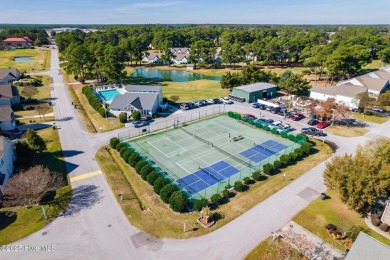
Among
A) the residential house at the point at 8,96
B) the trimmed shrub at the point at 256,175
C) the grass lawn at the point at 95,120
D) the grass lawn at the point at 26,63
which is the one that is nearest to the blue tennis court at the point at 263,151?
the trimmed shrub at the point at 256,175

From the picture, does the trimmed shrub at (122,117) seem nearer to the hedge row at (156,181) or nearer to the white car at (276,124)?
the hedge row at (156,181)

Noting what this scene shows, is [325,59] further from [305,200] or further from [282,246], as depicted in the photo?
[282,246]

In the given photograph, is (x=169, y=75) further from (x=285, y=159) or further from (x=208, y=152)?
(x=285, y=159)

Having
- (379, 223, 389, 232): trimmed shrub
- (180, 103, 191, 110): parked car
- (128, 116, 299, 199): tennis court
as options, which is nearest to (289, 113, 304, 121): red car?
(128, 116, 299, 199): tennis court

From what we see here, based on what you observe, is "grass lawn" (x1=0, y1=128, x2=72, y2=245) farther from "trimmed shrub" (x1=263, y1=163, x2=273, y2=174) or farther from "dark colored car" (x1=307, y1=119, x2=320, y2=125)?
"dark colored car" (x1=307, y1=119, x2=320, y2=125)

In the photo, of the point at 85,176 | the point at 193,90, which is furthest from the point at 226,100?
the point at 85,176

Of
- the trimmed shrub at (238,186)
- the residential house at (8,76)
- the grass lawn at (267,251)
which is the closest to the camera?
the grass lawn at (267,251)
